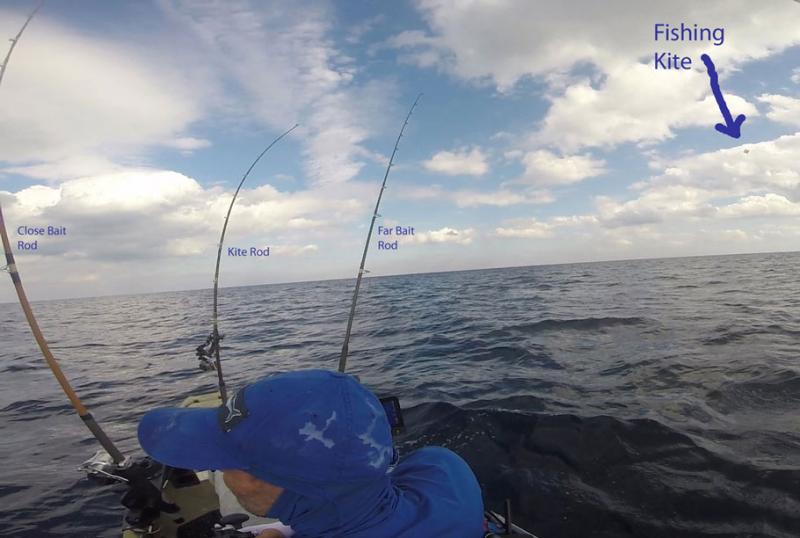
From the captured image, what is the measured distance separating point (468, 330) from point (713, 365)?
27.5ft

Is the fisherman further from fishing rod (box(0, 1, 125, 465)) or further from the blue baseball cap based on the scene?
fishing rod (box(0, 1, 125, 465))

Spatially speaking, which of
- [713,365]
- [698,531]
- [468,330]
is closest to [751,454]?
[698,531]

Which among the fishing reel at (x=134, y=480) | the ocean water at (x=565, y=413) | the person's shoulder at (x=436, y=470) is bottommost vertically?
the ocean water at (x=565, y=413)

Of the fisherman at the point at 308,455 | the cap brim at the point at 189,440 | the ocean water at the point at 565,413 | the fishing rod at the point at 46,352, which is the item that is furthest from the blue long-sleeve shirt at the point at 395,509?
the ocean water at the point at 565,413

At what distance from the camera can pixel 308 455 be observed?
1.16 metres

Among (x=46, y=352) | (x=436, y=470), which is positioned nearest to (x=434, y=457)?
(x=436, y=470)

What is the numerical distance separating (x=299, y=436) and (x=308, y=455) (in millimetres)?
Answer: 56

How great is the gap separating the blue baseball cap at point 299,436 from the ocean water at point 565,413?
394 cm

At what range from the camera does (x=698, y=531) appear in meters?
3.99

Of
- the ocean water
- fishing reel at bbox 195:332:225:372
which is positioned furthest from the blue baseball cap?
fishing reel at bbox 195:332:225:372

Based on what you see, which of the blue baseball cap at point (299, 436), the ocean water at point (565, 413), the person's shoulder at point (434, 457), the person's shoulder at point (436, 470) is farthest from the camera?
the ocean water at point (565, 413)

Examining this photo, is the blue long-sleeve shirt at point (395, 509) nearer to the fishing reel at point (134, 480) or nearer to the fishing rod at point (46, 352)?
the fishing reel at point (134, 480)

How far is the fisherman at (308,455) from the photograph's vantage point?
1177 mm

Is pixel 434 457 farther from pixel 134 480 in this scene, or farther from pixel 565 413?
pixel 565 413
